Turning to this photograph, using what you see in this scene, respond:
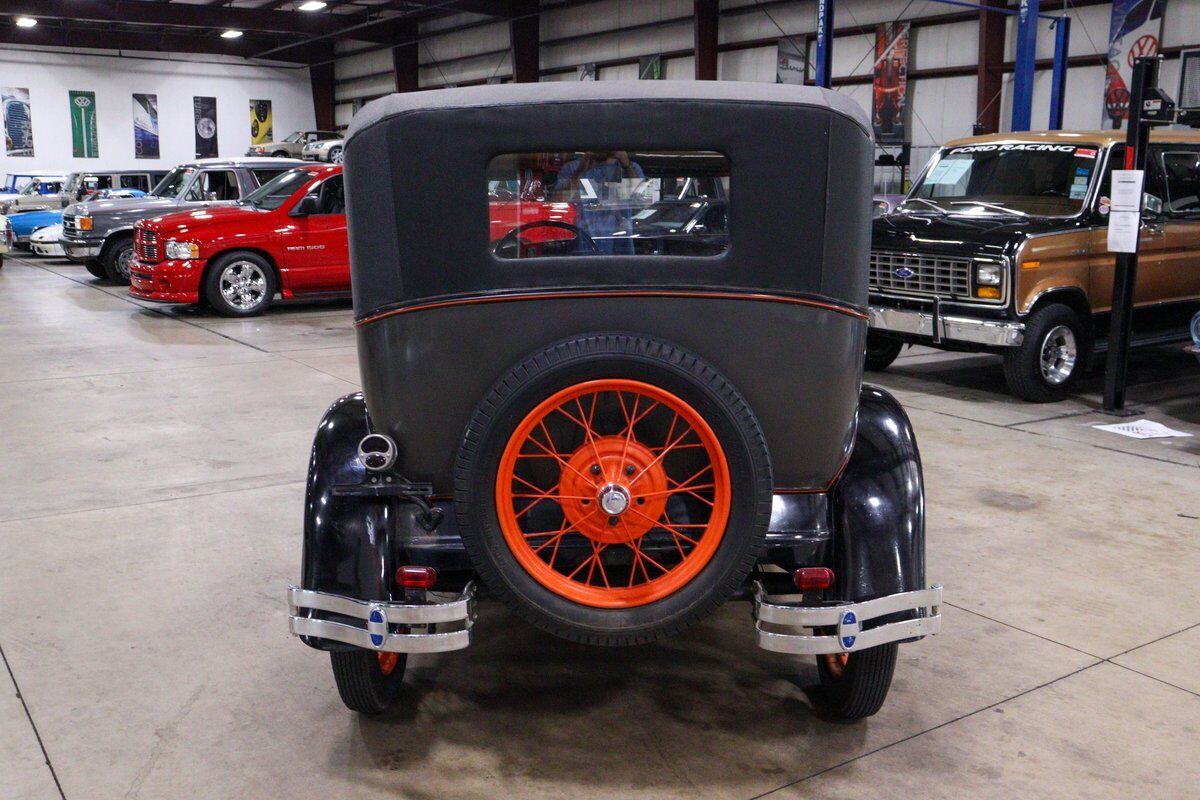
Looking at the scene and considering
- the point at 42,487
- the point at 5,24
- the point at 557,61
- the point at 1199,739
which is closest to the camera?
the point at 1199,739

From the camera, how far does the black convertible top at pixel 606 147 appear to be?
8.57ft

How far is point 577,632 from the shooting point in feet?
8.39

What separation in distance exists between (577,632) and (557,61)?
25905 mm

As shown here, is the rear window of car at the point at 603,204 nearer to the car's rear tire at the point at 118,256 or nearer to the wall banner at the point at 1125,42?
the car's rear tire at the point at 118,256

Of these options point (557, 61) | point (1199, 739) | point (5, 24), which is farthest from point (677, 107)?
point (5, 24)

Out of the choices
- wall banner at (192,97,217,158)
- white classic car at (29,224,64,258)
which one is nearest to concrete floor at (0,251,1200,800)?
white classic car at (29,224,64,258)

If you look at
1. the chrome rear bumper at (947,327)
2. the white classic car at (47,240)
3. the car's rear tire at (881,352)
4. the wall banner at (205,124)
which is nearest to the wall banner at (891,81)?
the car's rear tire at (881,352)

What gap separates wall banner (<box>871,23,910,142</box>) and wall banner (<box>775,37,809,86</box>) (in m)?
1.62

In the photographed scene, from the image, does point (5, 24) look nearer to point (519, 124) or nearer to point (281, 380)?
point (281, 380)

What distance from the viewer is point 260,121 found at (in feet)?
124

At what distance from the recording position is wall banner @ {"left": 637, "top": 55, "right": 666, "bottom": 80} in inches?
921

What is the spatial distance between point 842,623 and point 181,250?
10.2m

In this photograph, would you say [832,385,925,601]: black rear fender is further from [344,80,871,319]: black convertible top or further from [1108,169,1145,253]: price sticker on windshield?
[1108,169,1145,253]: price sticker on windshield

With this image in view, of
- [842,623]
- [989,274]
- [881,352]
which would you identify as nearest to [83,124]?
[881,352]
